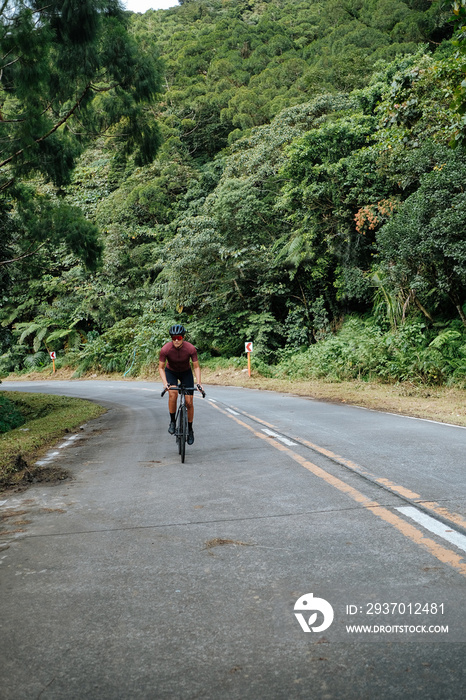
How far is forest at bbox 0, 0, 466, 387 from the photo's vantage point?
506 inches

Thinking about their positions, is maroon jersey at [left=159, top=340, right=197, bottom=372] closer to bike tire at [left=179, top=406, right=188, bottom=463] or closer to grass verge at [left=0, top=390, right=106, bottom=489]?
bike tire at [left=179, top=406, right=188, bottom=463]

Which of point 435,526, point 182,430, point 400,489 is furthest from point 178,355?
point 435,526

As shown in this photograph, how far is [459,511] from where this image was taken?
16.5ft

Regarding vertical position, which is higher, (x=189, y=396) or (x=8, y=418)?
(x=189, y=396)

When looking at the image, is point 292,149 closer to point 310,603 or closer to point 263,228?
point 263,228

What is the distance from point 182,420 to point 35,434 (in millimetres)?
5202

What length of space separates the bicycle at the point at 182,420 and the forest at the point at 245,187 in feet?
17.0

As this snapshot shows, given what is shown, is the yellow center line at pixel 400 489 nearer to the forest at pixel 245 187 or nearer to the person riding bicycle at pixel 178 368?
the person riding bicycle at pixel 178 368

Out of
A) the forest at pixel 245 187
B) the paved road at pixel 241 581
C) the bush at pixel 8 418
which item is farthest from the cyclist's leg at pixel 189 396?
the bush at pixel 8 418

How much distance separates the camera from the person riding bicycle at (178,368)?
8.90m

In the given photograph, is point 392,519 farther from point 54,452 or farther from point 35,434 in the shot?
point 35,434

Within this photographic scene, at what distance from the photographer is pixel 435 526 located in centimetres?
459

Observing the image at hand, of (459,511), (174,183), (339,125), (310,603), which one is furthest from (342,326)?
(310,603)

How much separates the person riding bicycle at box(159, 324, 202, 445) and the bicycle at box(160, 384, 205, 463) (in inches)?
2.7
